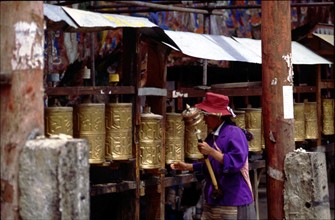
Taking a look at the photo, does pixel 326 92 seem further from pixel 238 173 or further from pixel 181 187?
pixel 238 173

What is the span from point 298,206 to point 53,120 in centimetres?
270

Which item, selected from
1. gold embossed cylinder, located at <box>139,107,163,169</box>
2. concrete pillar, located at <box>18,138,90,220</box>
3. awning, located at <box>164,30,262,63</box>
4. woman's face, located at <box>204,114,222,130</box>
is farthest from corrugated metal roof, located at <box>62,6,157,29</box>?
concrete pillar, located at <box>18,138,90,220</box>

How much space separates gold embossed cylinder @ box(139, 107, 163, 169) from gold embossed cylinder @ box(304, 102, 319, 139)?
3.01 m

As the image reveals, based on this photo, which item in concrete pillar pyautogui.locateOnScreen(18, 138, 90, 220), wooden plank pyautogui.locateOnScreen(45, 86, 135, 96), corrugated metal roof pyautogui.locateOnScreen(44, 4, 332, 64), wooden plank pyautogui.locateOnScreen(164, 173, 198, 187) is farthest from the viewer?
wooden plank pyautogui.locateOnScreen(164, 173, 198, 187)

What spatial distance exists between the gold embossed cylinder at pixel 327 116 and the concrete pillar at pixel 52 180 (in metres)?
5.70

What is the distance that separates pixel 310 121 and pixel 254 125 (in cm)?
124

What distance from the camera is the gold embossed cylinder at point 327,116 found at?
983cm

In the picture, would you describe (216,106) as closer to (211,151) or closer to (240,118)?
(211,151)

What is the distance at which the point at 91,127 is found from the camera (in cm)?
659

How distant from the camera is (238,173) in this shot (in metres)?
6.47

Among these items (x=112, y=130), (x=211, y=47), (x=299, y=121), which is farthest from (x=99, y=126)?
(x=299, y=121)

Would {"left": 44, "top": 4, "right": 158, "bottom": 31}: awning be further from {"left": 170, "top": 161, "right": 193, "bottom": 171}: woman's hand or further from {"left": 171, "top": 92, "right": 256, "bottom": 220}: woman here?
{"left": 170, "top": 161, "right": 193, "bottom": 171}: woman's hand

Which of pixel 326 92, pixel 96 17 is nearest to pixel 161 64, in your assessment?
pixel 96 17

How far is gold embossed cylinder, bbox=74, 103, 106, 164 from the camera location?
657 cm
